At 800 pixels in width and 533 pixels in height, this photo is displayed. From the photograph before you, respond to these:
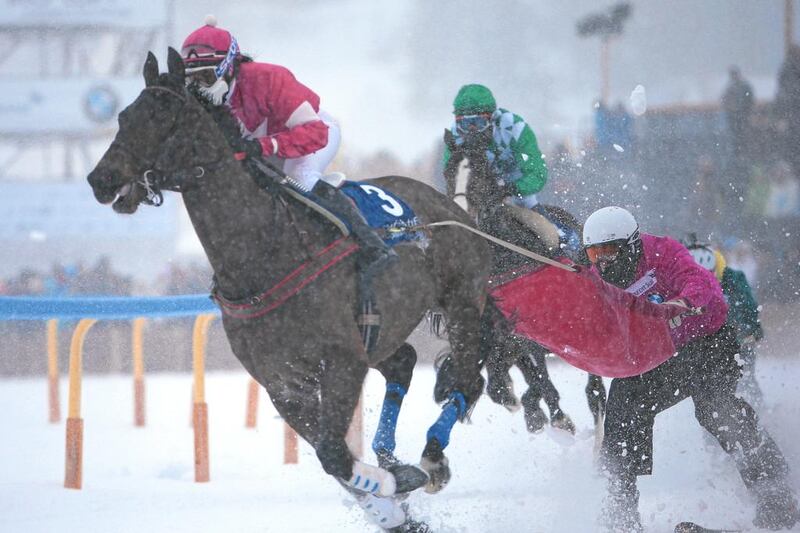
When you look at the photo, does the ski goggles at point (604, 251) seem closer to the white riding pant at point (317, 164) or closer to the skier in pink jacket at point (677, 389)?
the skier in pink jacket at point (677, 389)

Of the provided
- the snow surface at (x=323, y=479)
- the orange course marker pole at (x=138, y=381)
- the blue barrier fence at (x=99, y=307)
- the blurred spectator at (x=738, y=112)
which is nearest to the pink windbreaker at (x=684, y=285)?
the snow surface at (x=323, y=479)

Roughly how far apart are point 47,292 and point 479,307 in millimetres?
11362

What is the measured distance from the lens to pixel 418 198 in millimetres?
5195

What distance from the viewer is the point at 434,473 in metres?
4.66

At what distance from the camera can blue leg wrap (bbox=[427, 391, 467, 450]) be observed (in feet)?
15.7

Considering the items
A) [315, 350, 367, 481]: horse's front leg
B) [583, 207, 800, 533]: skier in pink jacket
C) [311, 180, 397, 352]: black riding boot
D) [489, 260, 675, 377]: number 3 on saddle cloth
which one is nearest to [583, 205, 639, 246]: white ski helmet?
[583, 207, 800, 533]: skier in pink jacket

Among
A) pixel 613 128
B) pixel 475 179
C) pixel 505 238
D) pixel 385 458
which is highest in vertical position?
pixel 475 179

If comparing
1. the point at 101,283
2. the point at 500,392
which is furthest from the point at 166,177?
the point at 101,283

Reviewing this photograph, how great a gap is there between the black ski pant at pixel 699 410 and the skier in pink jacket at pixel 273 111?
162 centimetres

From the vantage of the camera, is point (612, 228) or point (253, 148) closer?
point (253, 148)

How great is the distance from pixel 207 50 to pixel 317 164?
0.69 meters

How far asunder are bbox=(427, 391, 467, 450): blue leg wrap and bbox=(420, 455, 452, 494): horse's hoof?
0.08m

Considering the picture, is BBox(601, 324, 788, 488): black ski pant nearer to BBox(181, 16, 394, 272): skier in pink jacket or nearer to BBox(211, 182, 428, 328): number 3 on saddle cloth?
BBox(211, 182, 428, 328): number 3 on saddle cloth

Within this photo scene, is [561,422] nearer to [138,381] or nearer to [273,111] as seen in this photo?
[273,111]
